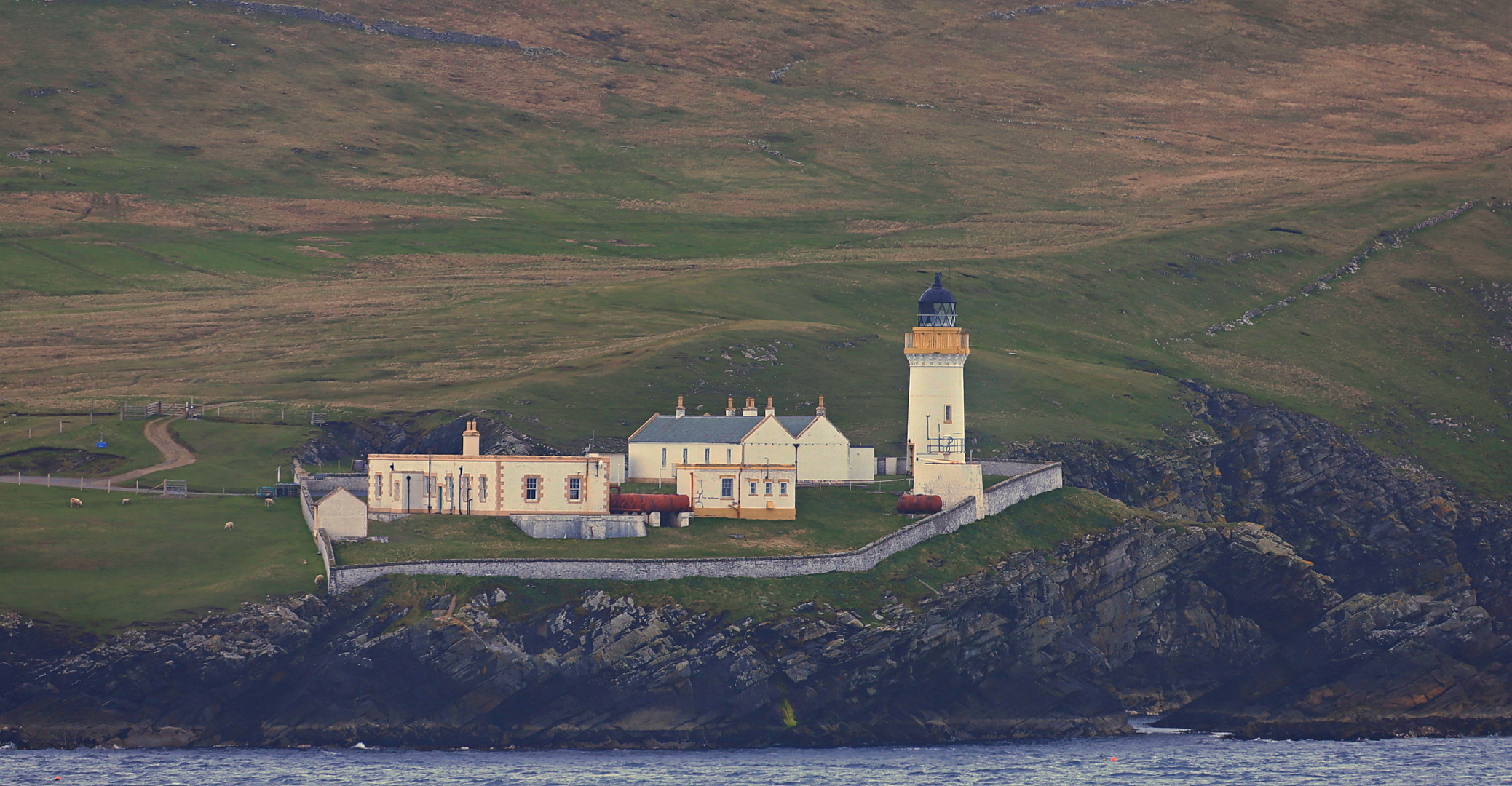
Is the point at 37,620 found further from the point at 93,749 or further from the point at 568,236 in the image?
the point at 568,236

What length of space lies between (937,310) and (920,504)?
410 inches

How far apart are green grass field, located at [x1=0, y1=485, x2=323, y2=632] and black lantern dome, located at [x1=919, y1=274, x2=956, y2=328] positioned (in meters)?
32.2

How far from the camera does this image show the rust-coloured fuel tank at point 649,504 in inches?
3824

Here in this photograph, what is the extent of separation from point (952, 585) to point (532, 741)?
21.2 m

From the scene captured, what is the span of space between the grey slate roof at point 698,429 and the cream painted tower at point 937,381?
26.9 ft

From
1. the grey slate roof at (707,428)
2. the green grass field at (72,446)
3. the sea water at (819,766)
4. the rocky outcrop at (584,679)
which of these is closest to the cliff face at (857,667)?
the rocky outcrop at (584,679)

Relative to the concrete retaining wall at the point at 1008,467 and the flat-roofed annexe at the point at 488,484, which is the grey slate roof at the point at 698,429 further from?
the concrete retaining wall at the point at 1008,467

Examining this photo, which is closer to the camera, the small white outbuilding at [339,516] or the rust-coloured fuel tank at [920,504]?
the small white outbuilding at [339,516]

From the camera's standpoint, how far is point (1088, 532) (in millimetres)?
104562

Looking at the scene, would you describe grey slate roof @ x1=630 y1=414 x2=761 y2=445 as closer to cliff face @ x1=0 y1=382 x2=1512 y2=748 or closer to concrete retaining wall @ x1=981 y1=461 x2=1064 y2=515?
concrete retaining wall @ x1=981 y1=461 x2=1064 y2=515

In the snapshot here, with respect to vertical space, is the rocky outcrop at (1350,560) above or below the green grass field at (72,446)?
below

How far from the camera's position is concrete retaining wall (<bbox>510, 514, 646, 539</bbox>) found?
94.5 metres

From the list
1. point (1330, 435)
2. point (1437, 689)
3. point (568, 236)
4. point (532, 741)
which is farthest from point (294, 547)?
point (568, 236)

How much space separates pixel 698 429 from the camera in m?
108
